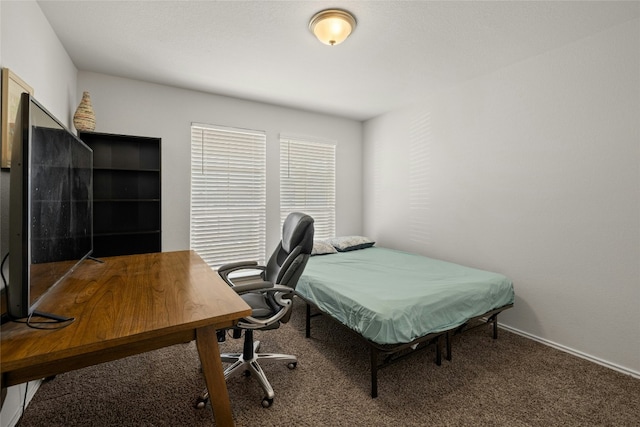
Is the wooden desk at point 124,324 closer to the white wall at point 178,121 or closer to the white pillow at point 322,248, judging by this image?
the white wall at point 178,121

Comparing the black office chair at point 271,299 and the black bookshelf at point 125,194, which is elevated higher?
the black bookshelf at point 125,194

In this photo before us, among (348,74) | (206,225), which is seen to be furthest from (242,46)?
(206,225)

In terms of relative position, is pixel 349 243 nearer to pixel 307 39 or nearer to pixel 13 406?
pixel 307 39

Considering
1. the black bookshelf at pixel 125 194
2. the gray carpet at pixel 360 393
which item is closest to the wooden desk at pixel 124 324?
the gray carpet at pixel 360 393

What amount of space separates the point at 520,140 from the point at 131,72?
12.8 feet

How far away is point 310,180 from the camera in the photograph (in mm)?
4152

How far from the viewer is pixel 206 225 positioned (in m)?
3.43

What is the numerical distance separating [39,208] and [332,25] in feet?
6.46

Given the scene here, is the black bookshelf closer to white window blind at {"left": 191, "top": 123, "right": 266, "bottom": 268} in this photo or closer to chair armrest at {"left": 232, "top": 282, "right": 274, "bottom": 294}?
white window blind at {"left": 191, "top": 123, "right": 266, "bottom": 268}

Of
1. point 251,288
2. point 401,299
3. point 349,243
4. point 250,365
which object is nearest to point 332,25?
point 251,288

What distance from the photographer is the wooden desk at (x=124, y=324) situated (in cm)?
89

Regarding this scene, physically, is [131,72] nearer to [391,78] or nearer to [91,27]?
[91,27]

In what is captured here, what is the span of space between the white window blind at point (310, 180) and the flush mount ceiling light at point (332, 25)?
190 centimetres

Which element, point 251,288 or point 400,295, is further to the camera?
point 400,295
